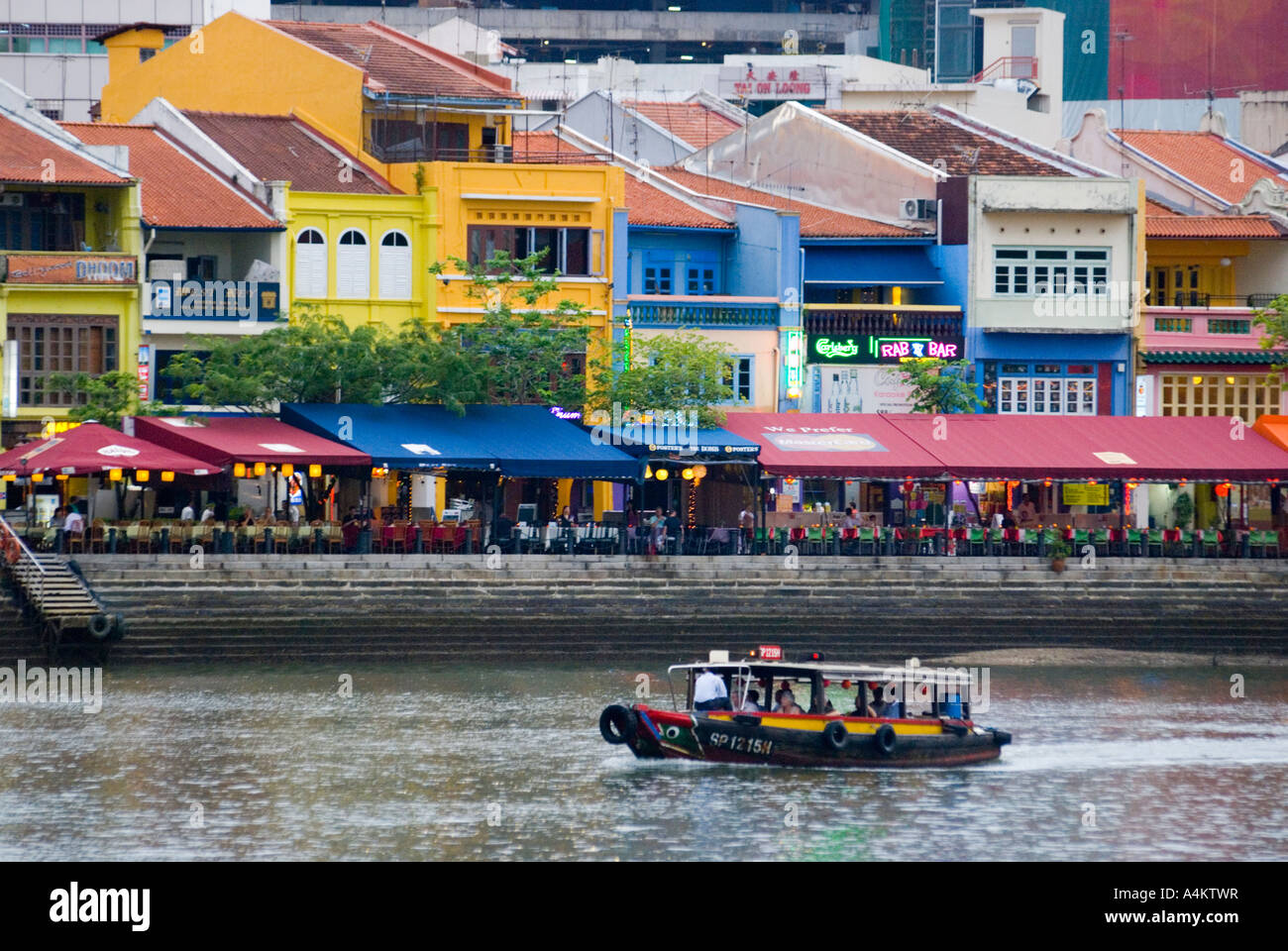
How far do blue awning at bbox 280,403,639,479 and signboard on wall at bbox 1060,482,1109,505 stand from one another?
13.4m

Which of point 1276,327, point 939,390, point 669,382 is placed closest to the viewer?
point 669,382

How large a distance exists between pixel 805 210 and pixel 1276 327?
13.9 meters

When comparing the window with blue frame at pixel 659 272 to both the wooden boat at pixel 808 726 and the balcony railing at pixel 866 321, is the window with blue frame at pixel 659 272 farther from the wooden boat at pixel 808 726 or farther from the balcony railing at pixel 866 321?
the wooden boat at pixel 808 726

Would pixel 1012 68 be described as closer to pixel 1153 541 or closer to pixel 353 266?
pixel 353 266

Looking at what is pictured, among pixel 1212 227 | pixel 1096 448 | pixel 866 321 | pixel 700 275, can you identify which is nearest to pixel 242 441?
pixel 700 275

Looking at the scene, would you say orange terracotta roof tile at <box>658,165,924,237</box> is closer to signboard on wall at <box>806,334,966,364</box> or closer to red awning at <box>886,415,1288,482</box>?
signboard on wall at <box>806,334,966,364</box>

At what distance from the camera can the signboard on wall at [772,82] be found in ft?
332

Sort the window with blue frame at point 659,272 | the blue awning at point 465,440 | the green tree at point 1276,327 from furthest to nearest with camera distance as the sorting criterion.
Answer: the window with blue frame at point 659,272 → the green tree at point 1276,327 → the blue awning at point 465,440

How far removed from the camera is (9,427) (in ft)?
199

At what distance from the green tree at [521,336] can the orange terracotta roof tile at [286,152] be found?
3.78 m

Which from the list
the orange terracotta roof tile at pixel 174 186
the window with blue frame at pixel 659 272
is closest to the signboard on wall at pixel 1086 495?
the window with blue frame at pixel 659 272

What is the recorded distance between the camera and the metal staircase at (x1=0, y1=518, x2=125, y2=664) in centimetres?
5025

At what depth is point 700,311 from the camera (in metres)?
68.5
